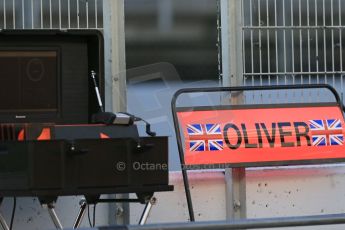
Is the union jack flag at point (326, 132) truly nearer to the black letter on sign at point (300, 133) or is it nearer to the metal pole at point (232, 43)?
the black letter on sign at point (300, 133)

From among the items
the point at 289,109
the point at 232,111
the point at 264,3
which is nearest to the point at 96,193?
the point at 232,111

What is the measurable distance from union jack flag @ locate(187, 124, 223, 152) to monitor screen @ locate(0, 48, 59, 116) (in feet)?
3.71

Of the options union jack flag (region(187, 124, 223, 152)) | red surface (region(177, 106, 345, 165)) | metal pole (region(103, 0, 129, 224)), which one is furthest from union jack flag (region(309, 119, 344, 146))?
metal pole (region(103, 0, 129, 224))

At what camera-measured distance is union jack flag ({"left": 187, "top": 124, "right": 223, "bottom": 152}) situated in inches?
197

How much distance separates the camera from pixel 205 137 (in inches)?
198

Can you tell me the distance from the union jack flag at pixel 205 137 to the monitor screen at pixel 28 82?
1132 millimetres

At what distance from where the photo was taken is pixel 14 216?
5.04m

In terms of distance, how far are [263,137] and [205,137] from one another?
1.50 ft

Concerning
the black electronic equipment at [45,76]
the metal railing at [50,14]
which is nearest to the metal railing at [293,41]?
the metal railing at [50,14]

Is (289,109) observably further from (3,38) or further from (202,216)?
(3,38)

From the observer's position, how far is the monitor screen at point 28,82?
429 cm

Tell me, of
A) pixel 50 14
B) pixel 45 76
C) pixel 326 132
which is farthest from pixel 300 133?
pixel 50 14

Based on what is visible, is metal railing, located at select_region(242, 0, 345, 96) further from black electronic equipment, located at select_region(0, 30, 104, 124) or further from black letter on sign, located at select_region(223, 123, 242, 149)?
black electronic equipment, located at select_region(0, 30, 104, 124)

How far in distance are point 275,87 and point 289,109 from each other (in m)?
0.21
